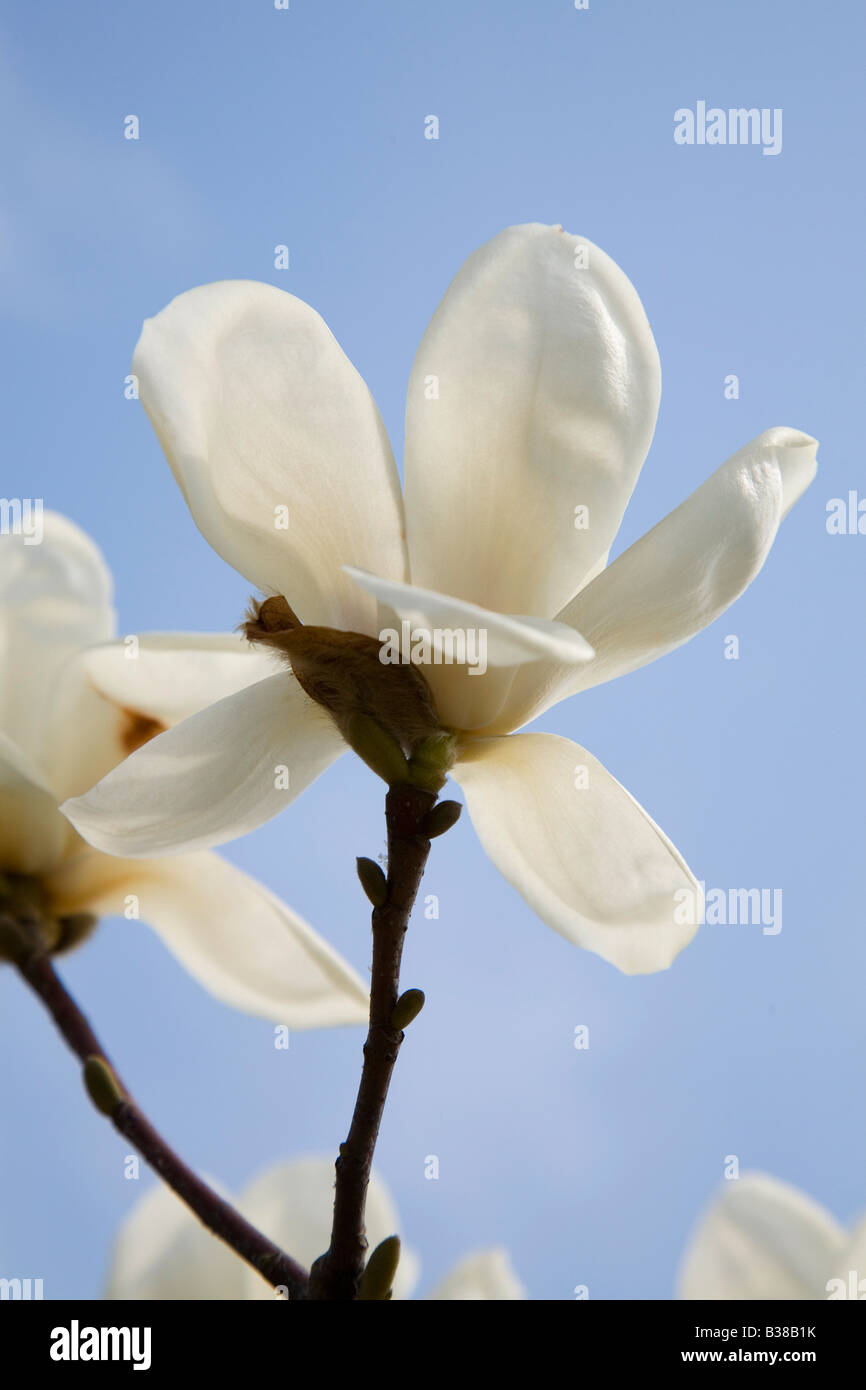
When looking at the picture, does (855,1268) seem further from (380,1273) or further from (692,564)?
(692,564)

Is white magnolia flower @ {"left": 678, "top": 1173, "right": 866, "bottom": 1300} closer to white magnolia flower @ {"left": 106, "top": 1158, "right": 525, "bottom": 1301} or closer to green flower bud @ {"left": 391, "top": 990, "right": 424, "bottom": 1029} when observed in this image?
white magnolia flower @ {"left": 106, "top": 1158, "right": 525, "bottom": 1301}

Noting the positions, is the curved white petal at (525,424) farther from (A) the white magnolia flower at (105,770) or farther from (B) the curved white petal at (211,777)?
(A) the white magnolia flower at (105,770)

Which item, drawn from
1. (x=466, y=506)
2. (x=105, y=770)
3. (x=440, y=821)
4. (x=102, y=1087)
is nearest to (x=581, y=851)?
(x=440, y=821)

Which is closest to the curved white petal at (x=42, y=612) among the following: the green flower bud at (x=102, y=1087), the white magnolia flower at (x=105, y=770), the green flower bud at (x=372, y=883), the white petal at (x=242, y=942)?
the white magnolia flower at (x=105, y=770)

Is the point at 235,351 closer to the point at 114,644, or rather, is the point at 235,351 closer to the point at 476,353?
the point at 476,353

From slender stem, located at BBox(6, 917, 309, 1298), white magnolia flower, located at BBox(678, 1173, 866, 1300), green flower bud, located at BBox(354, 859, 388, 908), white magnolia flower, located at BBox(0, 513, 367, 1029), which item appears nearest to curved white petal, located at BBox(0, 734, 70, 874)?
white magnolia flower, located at BBox(0, 513, 367, 1029)
